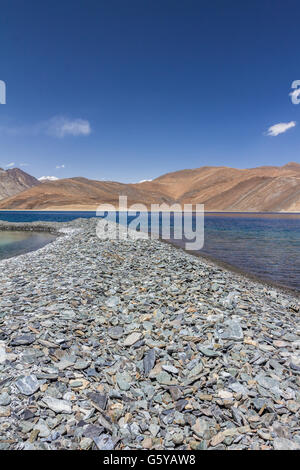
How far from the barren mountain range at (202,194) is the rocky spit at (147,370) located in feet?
375

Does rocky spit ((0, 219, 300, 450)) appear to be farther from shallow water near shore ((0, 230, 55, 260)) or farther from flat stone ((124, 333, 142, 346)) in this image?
shallow water near shore ((0, 230, 55, 260))

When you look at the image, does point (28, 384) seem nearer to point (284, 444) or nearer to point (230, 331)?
point (284, 444)

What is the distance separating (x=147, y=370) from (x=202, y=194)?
6799 inches

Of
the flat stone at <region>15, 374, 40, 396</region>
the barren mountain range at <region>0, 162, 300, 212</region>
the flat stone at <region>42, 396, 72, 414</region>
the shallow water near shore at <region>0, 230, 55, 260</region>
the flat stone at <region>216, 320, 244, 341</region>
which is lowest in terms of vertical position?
the shallow water near shore at <region>0, 230, 55, 260</region>

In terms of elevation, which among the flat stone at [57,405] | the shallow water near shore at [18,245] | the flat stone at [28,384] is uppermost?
the flat stone at [28,384]

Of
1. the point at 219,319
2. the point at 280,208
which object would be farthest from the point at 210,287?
the point at 280,208

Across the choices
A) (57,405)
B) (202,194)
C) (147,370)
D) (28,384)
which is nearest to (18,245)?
(28,384)

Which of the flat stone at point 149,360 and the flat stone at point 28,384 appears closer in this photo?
the flat stone at point 28,384

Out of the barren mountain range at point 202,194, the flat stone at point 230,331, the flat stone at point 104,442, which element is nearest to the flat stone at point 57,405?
the flat stone at point 104,442

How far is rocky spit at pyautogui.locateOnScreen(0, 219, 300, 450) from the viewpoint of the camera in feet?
10.6

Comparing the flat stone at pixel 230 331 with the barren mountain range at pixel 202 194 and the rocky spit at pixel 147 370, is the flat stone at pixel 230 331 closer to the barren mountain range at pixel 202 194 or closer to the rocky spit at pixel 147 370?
the rocky spit at pixel 147 370

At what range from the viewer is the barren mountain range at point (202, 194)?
117 meters

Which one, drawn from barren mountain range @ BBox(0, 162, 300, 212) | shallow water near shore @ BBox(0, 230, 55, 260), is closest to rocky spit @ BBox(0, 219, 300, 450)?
→ shallow water near shore @ BBox(0, 230, 55, 260)

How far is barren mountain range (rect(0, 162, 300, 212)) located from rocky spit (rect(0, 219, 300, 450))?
114m
